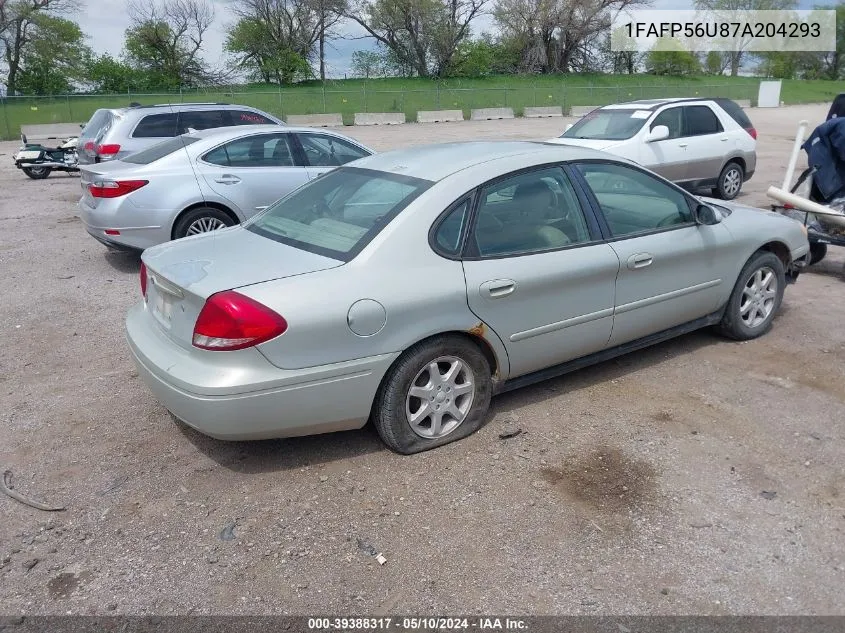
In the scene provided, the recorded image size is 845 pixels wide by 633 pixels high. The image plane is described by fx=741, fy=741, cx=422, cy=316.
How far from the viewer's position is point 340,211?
4336mm

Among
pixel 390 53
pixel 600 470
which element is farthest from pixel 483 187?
pixel 390 53

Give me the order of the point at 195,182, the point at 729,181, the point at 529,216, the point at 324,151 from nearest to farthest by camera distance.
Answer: the point at 529,216, the point at 195,182, the point at 324,151, the point at 729,181

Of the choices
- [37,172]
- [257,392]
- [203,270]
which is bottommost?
[257,392]

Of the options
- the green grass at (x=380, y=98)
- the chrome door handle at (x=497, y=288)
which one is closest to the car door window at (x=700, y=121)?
the chrome door handle at (x=497, y=288)

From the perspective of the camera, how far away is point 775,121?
112ft

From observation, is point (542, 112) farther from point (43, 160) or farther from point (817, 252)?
point (817, 252)

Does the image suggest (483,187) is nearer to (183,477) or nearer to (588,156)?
(588,156)

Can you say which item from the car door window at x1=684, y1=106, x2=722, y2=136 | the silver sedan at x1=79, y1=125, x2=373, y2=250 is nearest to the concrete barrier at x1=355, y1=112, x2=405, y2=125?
the car door window at x1=684, y1=106, x2=722, y2=136

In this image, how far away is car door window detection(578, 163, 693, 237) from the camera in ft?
15.5

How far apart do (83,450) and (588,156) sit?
3.51 meters

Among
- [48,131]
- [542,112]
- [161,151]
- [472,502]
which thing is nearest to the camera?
[472,502]

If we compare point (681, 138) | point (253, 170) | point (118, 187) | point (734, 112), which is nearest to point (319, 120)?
point (734, 112)

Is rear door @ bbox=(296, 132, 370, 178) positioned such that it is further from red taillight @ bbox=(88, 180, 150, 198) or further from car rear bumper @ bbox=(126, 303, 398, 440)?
car rear bumper @ bbox=(126, 303, 398, 440)

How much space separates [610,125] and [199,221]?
6632 mm
